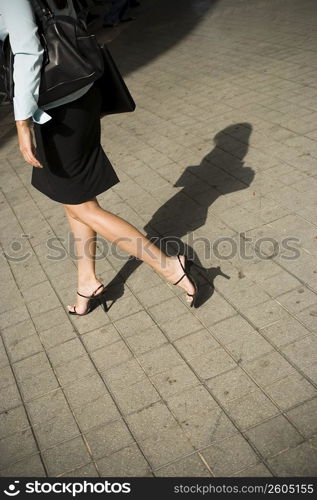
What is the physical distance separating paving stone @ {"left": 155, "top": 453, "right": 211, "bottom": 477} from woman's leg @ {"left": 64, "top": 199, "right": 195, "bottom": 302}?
1.11 metres

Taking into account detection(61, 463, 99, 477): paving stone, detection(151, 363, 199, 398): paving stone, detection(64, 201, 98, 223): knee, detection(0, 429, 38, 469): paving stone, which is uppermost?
detection(64, 201, 98, 223): knee

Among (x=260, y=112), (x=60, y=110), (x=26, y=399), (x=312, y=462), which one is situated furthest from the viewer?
(x=260, y=112)

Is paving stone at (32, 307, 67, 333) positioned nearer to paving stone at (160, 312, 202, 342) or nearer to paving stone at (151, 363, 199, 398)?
paving stone at (160, 312, 202, 342)

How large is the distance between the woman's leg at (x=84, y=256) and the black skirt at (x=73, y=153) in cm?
31

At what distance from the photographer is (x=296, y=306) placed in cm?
330

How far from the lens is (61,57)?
8.92 ft

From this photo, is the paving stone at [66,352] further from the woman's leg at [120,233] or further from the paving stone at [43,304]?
the woman's leg at [120,233]

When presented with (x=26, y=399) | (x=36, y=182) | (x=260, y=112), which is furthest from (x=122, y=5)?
(x=26, y=399)

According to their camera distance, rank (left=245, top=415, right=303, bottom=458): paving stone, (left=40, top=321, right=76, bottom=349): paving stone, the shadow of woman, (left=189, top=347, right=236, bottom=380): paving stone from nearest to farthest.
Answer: (left=245, top=415, right=303, bottom=458): paving stone
(left=189, top=347, right=236, bottom=380): paving stone
(left=40, top=321, right=76, bottom=349): paving stone
the shadow of woman

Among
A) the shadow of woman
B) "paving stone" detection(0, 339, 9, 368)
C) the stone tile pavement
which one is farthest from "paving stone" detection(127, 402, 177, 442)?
"paving stone" detection(0, 339, 9, 368)

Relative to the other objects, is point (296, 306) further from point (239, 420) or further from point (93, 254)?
point (93, 254)

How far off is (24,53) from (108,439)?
1.83 metres

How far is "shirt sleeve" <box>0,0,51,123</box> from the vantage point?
8.39 feet

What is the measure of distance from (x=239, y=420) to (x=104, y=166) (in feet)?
4.96
